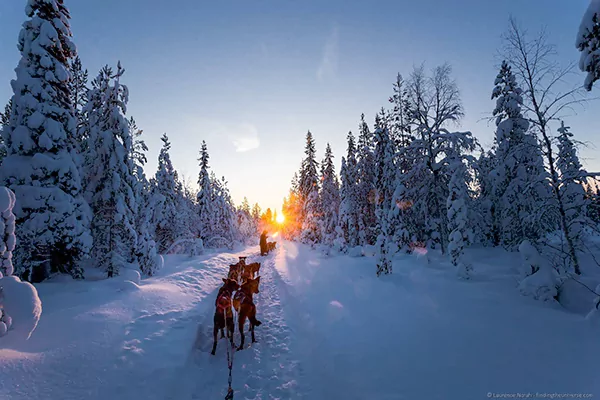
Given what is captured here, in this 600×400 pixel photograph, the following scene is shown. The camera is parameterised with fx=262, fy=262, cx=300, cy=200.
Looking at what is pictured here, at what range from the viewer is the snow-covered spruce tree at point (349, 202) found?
2273 centimetres

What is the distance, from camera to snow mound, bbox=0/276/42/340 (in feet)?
15.2

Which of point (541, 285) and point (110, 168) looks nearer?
point (541, 285)

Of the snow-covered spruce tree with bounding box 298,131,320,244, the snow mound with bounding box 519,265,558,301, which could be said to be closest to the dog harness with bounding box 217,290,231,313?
the snow mound with bounding box 519,265,558,301

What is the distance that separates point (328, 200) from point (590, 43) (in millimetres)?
27628

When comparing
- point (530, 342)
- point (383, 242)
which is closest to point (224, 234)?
point (383, 242)

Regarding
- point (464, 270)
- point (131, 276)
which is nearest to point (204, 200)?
point (131, 276)

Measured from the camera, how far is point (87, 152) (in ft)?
39.8

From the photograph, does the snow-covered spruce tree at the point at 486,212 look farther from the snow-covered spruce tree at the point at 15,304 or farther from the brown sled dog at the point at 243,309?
the snow-covered spruce tree at the point at 15,304

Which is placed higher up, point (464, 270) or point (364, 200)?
point (364, 200)

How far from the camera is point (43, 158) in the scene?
30.7 feet

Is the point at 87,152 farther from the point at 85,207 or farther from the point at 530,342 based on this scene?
the point at 530,342

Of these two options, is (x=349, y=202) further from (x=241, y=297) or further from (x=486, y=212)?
(x=241, y=297)

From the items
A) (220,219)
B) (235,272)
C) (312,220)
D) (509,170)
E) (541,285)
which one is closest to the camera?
(541,285)

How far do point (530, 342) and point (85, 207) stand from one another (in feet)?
45.6
